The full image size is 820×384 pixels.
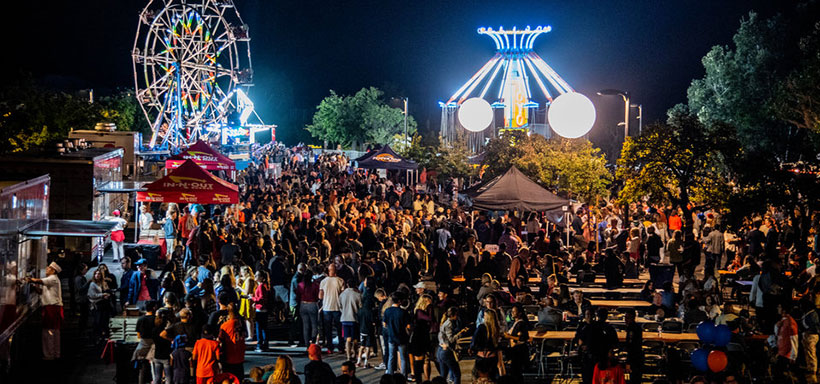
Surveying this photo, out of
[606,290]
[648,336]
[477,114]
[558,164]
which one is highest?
[477,114]

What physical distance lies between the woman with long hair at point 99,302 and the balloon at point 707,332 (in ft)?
28.7

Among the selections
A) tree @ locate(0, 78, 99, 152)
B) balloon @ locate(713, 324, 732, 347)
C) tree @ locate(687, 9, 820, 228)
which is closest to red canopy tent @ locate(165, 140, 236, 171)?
balloon @ locate(713, 324, 732, 347)

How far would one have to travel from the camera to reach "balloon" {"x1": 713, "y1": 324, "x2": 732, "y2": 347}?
1095cm

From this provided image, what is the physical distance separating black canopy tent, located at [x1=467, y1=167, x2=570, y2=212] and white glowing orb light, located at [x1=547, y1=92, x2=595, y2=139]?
3950mm

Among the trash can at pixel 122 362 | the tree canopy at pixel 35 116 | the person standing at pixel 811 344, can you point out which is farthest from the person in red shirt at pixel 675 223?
the tree canopy at pixel 35 116

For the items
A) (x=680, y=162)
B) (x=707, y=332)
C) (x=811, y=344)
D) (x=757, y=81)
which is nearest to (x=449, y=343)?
(x=707, y=332)

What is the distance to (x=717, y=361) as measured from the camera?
33.4 feet

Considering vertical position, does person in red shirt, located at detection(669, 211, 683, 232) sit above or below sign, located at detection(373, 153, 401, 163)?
below

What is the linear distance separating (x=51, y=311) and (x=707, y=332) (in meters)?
9.03

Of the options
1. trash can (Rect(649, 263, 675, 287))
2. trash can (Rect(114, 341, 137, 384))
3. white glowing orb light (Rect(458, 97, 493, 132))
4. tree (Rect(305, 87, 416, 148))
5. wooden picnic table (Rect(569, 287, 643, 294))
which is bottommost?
trash can (Rect(114, 341, 137, 384))

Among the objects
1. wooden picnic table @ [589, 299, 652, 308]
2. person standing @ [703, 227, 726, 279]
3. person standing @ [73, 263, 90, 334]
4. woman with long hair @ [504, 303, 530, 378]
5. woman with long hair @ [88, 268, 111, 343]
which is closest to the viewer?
woman with long hair @ [504, 303, 530, 378]

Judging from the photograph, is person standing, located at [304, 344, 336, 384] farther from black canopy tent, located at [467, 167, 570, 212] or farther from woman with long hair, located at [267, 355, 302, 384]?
black canopy tent, located at [467, 167, 570, 212]

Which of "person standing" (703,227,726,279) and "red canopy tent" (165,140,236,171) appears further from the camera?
"red canopy tent" (165,140,236,171)

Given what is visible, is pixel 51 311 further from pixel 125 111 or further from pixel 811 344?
pixel 125 111
